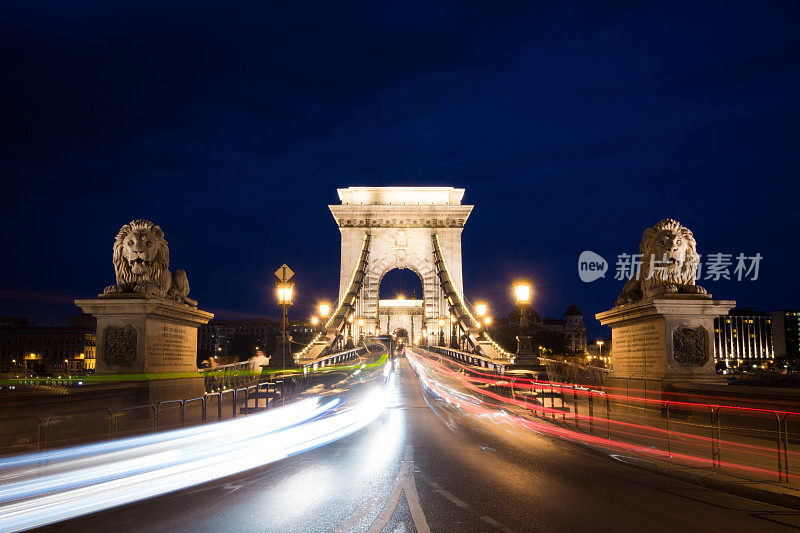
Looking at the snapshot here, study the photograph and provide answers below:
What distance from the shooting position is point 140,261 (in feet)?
50.9

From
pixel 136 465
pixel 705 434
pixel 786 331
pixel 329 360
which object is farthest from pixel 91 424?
pixel 786 331

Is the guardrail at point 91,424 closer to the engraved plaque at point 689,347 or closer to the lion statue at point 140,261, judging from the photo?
the lion statue at point 140,261

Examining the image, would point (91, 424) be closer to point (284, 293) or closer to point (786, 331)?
point (284, 293)

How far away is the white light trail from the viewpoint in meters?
7.01

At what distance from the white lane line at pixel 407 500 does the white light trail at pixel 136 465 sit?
8.52ft

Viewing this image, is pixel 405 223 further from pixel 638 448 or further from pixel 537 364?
pixel 638 448

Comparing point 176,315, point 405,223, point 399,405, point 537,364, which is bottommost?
point 399,405

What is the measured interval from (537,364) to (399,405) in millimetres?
4689

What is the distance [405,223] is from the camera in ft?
261

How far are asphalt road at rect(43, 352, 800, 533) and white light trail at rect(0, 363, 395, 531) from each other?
46cm

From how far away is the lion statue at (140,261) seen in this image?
50.4 feet

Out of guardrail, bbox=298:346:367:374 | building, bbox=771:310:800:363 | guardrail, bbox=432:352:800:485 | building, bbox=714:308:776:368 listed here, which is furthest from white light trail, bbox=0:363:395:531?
building, bbox=771:310:800:363

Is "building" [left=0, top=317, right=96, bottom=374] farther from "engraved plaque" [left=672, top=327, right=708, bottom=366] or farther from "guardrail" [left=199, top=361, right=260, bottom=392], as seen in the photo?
"engraved plaque" [left=672, top=327, right=708, bottom=366]

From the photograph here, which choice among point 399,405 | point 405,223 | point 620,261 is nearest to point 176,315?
point 399,405
